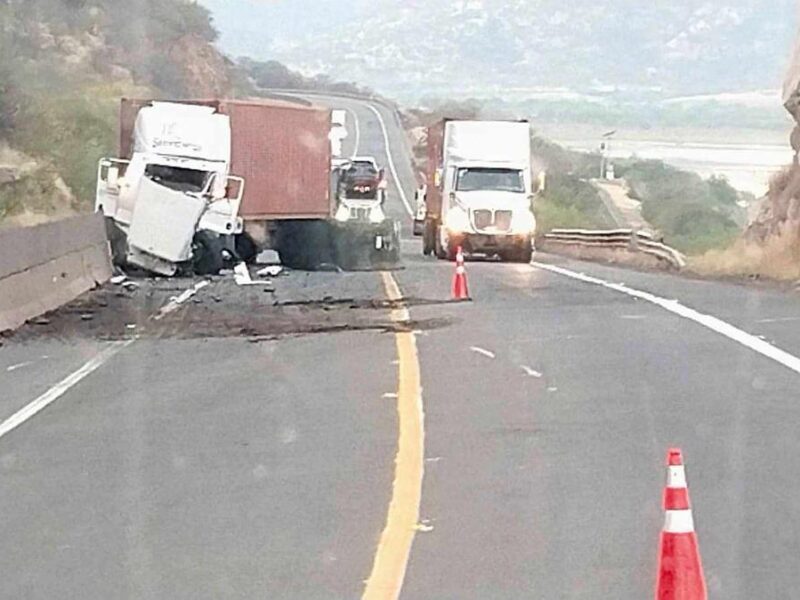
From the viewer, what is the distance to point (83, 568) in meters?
8.15

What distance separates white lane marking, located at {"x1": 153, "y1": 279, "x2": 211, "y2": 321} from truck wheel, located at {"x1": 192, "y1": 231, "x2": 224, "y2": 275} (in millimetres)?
2910

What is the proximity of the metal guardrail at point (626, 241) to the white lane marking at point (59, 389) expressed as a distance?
2245 centimetres

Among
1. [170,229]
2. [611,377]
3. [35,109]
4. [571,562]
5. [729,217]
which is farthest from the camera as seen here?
[729,217]

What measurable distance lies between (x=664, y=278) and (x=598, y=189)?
58.5 metres

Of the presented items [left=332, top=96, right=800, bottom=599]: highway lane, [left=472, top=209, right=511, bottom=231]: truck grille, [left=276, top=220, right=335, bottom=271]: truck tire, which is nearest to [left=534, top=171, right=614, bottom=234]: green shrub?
[left=472, top=209, right=511, bottom=231]: truck grille

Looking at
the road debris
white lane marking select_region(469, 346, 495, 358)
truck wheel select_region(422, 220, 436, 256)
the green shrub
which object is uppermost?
white lane marking select_region(469, 346, 495, 358)

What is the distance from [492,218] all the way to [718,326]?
2285 centimetres

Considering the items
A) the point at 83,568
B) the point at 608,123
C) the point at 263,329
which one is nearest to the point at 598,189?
the point at 608,123

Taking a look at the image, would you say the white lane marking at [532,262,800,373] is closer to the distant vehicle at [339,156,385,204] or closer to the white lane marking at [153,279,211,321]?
the white lane marking at [153,279,211,321]

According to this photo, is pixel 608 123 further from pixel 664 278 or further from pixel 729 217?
pixel 664 278

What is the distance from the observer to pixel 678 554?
666 centimetres

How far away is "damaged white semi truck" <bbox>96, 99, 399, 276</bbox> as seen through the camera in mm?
31391

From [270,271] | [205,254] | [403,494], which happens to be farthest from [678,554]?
[270,271]

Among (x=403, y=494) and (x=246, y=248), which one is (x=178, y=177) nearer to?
(x=246, y=248)
